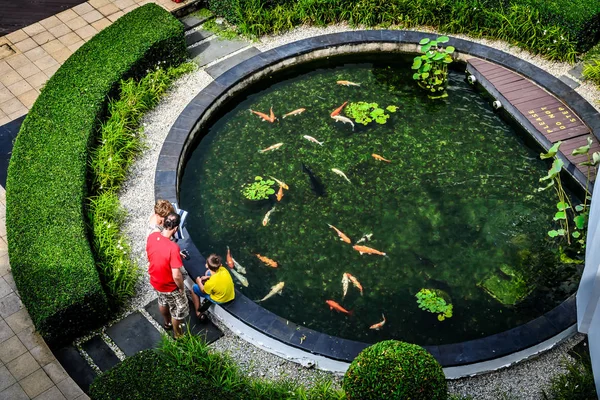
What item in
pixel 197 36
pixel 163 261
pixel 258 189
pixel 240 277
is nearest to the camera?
pixel 163 261

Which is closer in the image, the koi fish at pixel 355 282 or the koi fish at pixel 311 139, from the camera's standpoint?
the koi fish at pixel 355 282

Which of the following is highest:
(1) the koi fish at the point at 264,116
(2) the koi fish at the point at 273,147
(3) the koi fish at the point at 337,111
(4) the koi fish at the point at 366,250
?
(3) the koi fish at the point at 337,111

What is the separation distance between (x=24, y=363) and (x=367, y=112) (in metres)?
5.92

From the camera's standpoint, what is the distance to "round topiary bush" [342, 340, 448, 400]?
6.36 metres

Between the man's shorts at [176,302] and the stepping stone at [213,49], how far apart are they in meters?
4.94

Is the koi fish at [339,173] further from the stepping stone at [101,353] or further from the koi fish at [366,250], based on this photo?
the stepping stone at [101,353]

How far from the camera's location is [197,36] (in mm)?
11922

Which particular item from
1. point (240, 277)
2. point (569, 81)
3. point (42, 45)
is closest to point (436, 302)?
point (240, 277)

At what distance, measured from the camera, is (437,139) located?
A: 10344 mm

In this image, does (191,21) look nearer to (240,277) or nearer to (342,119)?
(342,119)

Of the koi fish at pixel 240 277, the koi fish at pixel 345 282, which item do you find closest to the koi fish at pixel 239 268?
the koi fish at pixel 240 277

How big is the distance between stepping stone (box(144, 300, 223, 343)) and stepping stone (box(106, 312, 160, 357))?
0.41 ft

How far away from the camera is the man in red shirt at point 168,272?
286 inches

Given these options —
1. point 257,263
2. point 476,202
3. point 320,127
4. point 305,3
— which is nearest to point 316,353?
point 257,263
